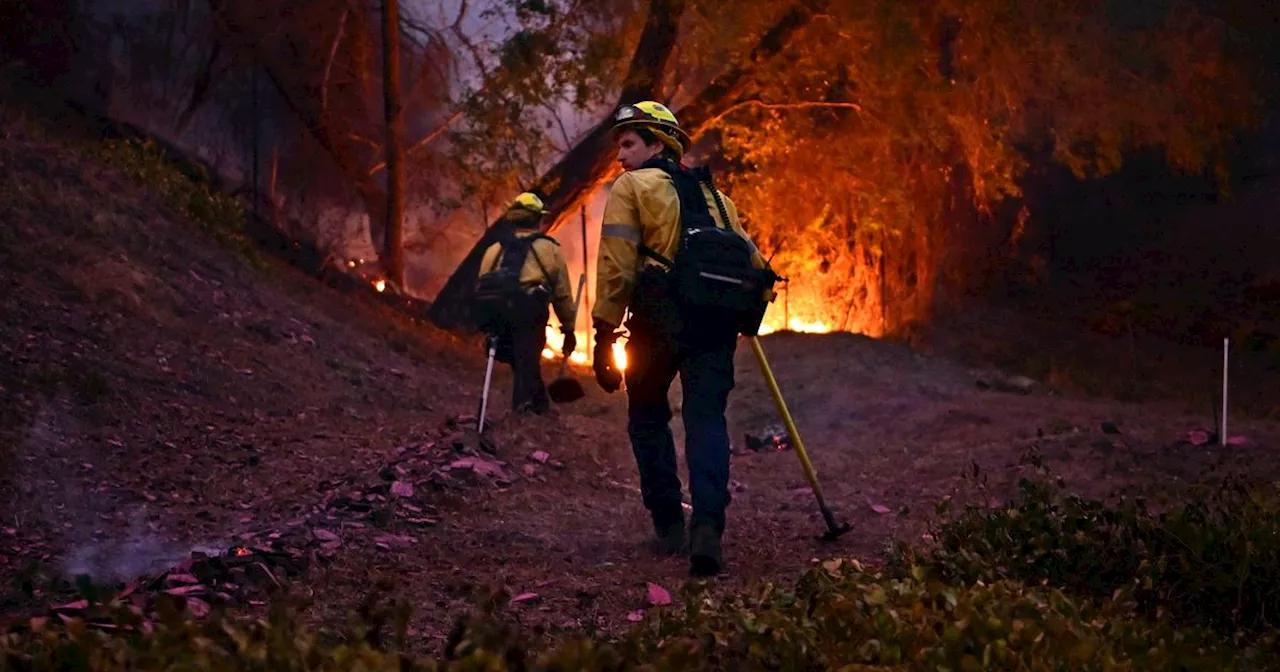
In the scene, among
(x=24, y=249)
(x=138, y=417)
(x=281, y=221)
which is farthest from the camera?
(x=281, y=221)

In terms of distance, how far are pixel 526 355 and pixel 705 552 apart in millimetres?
4659

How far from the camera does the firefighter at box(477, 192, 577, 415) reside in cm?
974

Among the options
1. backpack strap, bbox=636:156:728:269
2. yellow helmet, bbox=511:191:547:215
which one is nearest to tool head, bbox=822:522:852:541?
backpack strap, bbox=636:156:728:269

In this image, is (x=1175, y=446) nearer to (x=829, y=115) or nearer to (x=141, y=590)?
(x=141, y=590)

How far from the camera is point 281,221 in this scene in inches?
749

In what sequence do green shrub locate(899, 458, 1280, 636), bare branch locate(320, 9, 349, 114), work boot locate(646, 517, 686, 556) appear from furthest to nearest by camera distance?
1. bare branch locate(320, 9, 349, 114)
2. work boot locate(646, 517, 686, 556)
3. green shrub locate(899, 458, 1280, 636)

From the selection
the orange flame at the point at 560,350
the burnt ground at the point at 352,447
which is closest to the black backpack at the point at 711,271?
the burnt ground at the point at 352,447

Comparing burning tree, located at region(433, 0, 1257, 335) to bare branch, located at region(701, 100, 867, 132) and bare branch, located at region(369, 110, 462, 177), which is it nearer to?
bare branch, located at region(701, 100, 867, 132)

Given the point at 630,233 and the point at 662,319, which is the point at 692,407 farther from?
the point at 630,233

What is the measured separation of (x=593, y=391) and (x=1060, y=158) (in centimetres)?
565

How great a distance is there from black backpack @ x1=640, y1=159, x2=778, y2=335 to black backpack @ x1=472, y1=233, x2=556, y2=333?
13.0ft

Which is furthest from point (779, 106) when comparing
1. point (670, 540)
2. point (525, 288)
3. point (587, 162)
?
point (670, 540)

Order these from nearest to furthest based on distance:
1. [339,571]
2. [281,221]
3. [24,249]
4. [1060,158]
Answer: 1. [339,571]
2. [24,249]
3. [1060,158]
4. [281,221]

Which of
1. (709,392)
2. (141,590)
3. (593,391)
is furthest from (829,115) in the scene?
(141,590)
